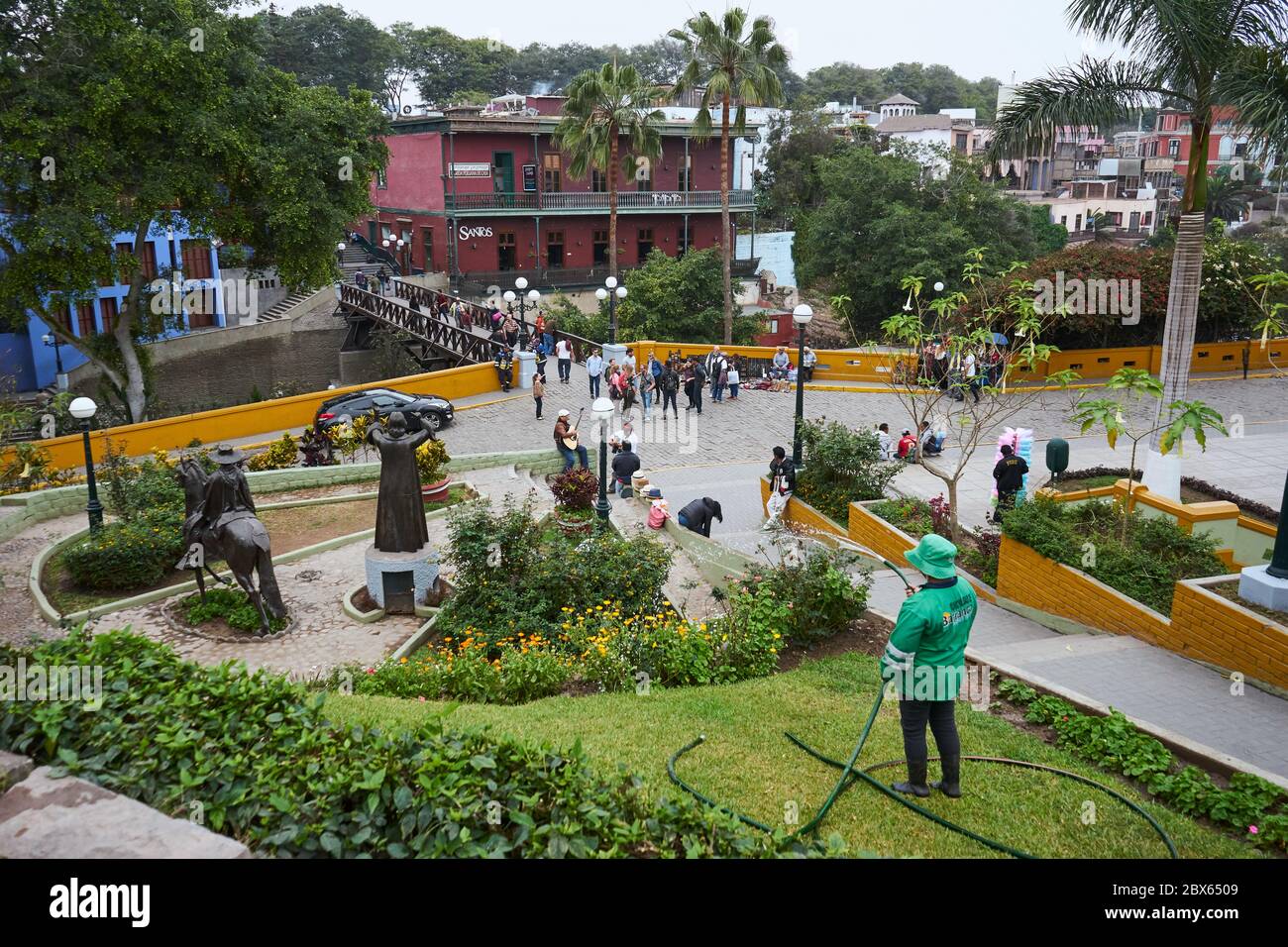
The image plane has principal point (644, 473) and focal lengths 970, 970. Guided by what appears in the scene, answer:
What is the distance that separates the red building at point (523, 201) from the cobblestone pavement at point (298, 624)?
97.0ft

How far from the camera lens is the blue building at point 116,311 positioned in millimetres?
30692

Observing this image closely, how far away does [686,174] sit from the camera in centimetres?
4825

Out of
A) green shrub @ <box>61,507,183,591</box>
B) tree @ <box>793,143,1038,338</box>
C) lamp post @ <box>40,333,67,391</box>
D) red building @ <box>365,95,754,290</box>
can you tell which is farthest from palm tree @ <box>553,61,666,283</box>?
green shrub @ <box>61,507,183,591</box>

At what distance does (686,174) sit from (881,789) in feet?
149

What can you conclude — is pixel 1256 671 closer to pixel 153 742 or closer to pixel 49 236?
pixel 153 742

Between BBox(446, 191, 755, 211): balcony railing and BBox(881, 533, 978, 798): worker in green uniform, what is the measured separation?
39215 mm

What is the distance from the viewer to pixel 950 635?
20.0 feet

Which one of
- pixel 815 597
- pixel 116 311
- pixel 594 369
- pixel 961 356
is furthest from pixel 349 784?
pixel 116 311

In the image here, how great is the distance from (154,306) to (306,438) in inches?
451

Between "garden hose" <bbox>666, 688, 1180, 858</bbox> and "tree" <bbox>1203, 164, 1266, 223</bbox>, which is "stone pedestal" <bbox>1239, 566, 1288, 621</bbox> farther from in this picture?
"tree" <bbox>1203, 164, 1266, 223</bbox>

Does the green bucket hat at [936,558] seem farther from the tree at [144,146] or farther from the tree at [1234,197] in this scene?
the tree at [1234,197]

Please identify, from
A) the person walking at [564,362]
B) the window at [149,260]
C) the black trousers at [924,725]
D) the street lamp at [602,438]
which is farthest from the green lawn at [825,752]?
the window at [149,260]
